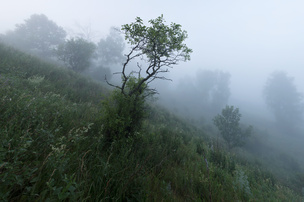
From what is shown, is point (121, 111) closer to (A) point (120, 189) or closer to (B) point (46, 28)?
(A) point (120, 189)

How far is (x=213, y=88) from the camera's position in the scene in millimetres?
56750

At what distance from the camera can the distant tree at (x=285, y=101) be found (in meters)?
41.1

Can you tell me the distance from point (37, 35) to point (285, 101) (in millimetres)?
72302

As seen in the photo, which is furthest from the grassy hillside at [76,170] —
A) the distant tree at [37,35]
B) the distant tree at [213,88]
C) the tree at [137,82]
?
the distant tree at [213,88]

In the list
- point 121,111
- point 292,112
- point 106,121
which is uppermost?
point 292,112

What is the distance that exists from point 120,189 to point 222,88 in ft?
202

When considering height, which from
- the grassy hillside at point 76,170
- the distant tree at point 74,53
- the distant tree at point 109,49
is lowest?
the grassy hillside at point 76,170

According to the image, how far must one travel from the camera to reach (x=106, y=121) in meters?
3.68

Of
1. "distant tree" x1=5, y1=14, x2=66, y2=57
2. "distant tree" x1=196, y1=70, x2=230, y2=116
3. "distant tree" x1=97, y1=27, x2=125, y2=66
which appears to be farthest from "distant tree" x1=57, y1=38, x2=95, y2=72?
"distant tree" x1=196, y1=70, x2=230, y2=116

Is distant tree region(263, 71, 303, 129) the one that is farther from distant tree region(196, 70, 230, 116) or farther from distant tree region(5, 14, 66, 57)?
distant tree region(5, 14, 66, 57)

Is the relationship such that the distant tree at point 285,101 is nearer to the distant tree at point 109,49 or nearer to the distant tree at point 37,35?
the distant tree at point 109,49

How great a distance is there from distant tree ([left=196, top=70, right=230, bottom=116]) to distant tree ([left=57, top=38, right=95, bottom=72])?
4544cm

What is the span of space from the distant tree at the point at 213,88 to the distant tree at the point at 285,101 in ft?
45.9

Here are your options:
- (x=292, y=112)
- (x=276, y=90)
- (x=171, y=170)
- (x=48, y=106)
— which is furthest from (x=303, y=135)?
(x=48, y=106)
